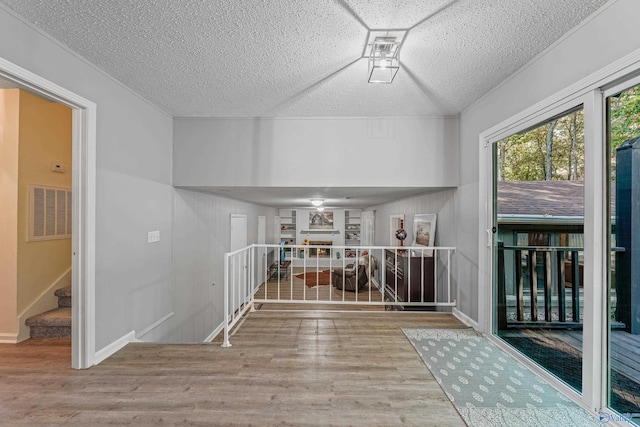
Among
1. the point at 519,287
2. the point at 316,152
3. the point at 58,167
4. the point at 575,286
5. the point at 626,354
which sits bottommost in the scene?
the point at 626,354

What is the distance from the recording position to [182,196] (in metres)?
3.42

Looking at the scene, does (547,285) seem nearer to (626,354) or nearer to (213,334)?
(626,354)

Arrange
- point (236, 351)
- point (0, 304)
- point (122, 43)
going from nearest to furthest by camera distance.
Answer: point (122, 43) < point (236, 351) < point (0, 304)

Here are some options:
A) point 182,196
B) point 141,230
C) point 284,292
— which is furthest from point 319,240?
point 141,230

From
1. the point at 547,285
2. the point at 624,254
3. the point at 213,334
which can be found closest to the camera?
the point at 624,254

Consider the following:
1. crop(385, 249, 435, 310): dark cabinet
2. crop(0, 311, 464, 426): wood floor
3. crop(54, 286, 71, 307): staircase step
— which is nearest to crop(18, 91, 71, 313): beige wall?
crop(54, 286, 71, 307): staircase step

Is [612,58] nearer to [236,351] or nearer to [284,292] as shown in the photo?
[236,351]

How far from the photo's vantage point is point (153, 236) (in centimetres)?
287

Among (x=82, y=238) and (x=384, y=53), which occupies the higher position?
(x=384, y=53)

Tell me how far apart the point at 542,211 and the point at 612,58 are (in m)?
1.07

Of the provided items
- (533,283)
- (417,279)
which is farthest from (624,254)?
(417,279)

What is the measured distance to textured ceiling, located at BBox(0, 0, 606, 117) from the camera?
1.53 meters

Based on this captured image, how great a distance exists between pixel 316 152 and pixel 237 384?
2415 millimetres

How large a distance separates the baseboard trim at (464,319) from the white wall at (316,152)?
59.0 inches
